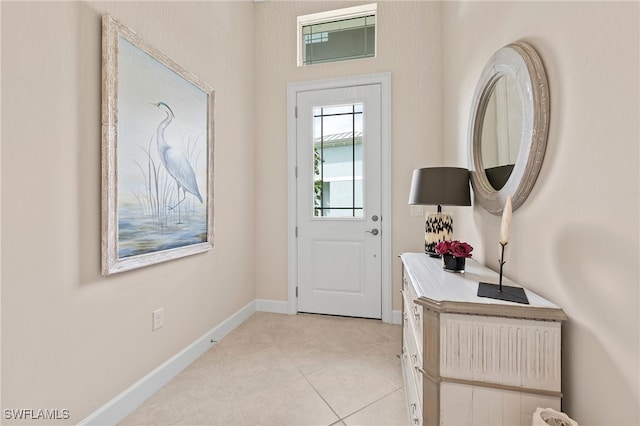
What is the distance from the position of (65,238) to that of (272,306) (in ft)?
6.92

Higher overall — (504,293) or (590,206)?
(590,206)

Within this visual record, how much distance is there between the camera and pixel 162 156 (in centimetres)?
188

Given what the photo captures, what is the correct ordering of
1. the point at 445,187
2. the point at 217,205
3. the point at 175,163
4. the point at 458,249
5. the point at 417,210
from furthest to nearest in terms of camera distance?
the point at 417,210
the point at 217,205
the point at 175,163
the point at 445,187
the point at 458,249

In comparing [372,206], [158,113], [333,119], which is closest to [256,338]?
[372,206]

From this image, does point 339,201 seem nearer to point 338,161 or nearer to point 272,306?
point 338,161

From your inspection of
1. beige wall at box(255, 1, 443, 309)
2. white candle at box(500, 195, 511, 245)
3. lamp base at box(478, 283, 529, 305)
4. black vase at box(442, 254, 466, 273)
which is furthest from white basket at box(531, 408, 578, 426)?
beige wall at box(255, 1, 443, 309)

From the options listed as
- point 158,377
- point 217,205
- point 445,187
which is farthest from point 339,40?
point 158,377

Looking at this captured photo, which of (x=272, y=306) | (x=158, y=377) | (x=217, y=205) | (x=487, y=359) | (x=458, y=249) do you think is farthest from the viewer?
(x=272, y=306)

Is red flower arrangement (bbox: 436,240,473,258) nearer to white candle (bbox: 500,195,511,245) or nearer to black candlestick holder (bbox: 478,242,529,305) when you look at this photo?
black candlestick holder (bbox: 478,242,529,305)

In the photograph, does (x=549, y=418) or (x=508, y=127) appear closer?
(x=549, y=418)

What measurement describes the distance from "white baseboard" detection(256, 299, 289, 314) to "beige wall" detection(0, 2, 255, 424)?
1.14 metres

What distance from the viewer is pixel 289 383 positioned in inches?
75.9

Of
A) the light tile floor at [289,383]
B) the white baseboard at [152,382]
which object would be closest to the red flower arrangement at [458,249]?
the light tile floor at [289,383]

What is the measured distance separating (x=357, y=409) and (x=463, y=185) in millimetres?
1366
